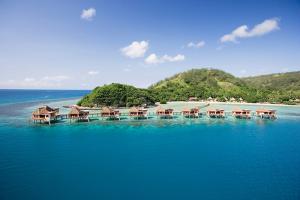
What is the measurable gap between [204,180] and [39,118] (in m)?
28.2

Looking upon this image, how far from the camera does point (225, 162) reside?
1792 cm

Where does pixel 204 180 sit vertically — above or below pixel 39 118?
below

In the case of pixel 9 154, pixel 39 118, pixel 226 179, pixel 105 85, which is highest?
pixel 105 85

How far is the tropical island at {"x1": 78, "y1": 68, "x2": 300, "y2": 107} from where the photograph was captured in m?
56.5

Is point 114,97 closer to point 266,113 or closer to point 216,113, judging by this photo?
point 216,113

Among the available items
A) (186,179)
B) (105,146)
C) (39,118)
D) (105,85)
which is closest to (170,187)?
(186,179)

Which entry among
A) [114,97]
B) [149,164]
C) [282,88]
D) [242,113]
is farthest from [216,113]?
[282,88]

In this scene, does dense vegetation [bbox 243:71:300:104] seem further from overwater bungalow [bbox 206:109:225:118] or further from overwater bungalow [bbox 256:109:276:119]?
overwater bungalow [bbox 206:109:225:118]

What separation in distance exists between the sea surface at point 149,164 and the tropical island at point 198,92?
2697cm

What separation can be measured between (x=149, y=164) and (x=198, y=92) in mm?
69470

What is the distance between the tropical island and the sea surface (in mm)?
26969

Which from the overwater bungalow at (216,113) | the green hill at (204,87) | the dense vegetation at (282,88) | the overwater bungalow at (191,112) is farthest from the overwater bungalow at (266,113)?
the green hill at (204,87)

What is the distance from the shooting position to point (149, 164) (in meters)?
17.5

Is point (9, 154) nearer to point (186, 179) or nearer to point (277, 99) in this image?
point (186, 179)
